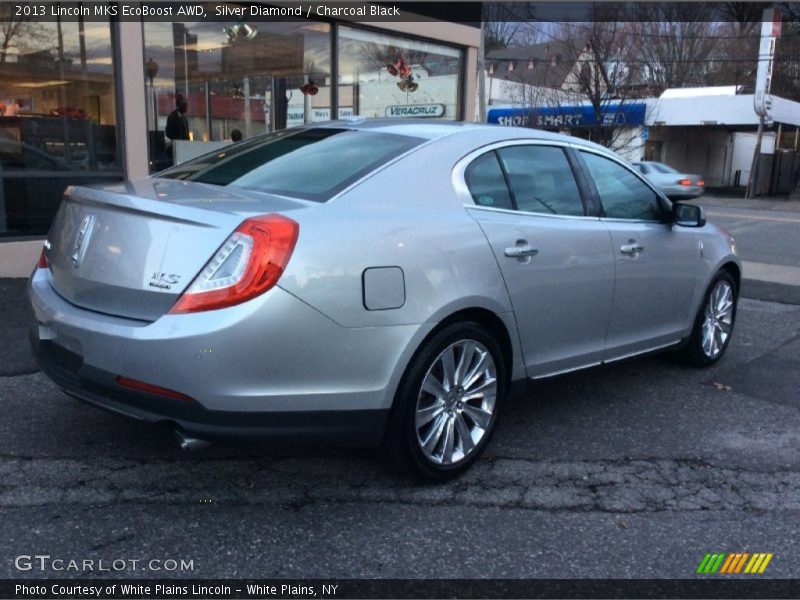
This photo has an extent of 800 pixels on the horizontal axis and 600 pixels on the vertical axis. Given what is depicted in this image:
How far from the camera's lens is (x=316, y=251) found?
2.90 m

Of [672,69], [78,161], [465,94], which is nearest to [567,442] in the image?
[78,161]

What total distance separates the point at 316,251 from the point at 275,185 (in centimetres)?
66

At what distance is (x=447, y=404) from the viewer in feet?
11.4

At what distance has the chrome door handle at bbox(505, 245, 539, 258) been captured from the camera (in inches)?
144

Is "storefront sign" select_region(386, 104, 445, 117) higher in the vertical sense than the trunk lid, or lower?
higher

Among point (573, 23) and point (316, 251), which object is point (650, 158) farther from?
point (316, 251)

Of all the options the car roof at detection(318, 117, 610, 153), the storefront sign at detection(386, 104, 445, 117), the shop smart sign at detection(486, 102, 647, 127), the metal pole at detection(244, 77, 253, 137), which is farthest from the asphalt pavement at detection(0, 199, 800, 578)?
the shop smart sign at detection(486, 102, 647, 127)

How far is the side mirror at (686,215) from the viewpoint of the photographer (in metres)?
4.91

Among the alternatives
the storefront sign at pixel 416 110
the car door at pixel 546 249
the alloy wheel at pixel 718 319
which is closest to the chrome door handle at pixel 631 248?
the car door at pixel 546 249

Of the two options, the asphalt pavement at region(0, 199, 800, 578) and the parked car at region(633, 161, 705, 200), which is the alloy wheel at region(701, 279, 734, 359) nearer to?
the asphalt pavement at region(0, 199, 800, 578)

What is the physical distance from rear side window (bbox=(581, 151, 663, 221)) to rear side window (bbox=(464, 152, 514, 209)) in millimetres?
851

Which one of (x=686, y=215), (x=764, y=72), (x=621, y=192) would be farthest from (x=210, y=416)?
(x=764, y=72)

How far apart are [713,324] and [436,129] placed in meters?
2.86

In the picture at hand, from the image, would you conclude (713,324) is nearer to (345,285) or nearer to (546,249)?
(546,249)
